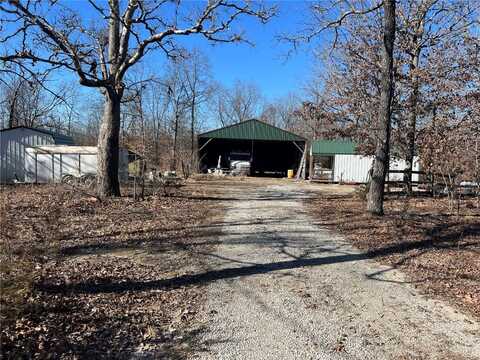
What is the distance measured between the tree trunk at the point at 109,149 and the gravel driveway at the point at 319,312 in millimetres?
7987

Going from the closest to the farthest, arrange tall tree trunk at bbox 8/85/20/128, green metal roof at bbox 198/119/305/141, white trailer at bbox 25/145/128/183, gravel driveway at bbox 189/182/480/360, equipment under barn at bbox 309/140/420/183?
gravel driveway at bbox 189/182/480/360, tall tree trunk at bbox 8/85/20/128, white trailer at bbox 25/145/128/183, equipment under barn at bbox 309/140/420/183, green metal roof at bbox 198/119/305/141

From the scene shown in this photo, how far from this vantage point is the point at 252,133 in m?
38.5

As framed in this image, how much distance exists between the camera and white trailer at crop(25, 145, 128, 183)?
24.0 m

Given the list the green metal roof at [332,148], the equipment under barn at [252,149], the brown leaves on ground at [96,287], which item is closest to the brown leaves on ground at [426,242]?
the brown leaves on ground at [96,287]

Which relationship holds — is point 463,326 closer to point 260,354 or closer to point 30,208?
point 260,354

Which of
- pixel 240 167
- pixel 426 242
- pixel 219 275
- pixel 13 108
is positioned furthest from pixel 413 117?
pixel 240 167

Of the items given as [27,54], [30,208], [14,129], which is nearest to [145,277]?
[27,54]

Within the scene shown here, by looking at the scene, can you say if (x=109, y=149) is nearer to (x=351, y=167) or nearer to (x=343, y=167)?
(x=343, y=167)

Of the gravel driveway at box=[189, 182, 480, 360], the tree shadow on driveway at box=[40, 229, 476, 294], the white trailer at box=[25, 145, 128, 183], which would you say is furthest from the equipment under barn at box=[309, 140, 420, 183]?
the gravel driveway at box=[189, 182, 480, 360]

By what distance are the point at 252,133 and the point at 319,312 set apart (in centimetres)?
3431

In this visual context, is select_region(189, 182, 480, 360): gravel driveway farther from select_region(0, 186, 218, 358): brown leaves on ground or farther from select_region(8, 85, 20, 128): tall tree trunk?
select_region(8, 85, 20, 128): tall tree trunk

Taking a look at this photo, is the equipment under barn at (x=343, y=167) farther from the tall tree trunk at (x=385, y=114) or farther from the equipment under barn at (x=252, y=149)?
the tall tree trunk at (x=385, y=114)

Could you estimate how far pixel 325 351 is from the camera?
3.71 meters

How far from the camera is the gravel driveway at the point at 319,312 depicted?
148 inches
